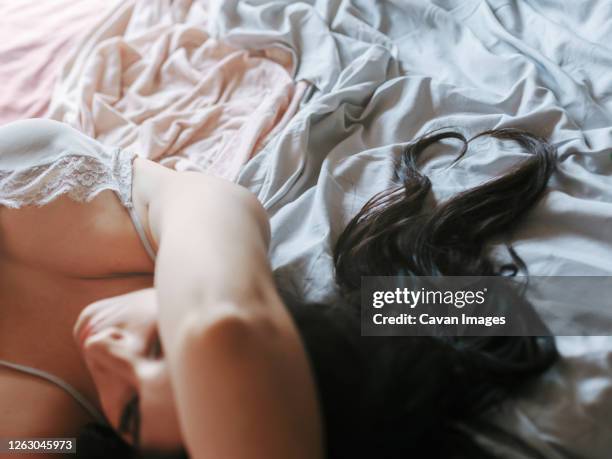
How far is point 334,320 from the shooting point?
0.58 metres

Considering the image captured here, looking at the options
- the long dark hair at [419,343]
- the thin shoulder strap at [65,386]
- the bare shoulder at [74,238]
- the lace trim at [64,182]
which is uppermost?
the lace trim at [64,182]

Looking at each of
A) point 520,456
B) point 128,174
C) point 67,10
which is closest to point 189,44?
point 67,10

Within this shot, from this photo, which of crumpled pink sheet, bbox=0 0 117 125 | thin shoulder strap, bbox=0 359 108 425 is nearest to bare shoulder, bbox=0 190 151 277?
thin shoulder strap, bbox=0 359 108 425

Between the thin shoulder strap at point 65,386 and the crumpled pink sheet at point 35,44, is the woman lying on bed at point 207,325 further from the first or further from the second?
the crumpled pink sheet at point 35,44

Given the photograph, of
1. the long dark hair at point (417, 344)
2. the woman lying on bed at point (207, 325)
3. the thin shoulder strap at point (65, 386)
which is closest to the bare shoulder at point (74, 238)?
the woman lying on bed at point (207, 325)

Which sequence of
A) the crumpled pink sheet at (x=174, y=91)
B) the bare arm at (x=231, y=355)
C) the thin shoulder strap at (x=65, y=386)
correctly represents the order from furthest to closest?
the crumpled pink sheet at (x=174, y=91)
the thin shoulder strap at (x=65, y=386)
the bare arm at (x=231, y=355)

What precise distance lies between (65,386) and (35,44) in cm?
87

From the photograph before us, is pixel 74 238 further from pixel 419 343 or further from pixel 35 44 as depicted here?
pixel 35 44

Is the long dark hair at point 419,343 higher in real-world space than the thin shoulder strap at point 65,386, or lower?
higher

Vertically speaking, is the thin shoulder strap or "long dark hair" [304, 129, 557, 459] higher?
"long dark hair" [304, 129, 557, 459]

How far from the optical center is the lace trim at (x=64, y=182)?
2.37 feet

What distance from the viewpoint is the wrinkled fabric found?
667 mm

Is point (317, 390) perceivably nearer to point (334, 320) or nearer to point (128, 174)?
point (334, 320)

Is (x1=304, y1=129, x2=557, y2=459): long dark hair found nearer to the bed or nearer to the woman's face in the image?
the bed
